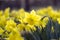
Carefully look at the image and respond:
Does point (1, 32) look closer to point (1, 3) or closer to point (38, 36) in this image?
point (38, 36)

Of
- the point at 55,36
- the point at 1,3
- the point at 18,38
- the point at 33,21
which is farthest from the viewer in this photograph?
the point at 1,3

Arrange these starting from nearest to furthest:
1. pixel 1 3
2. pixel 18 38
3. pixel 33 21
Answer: pixel 18 38 < pixel 33 21 < pixel 1 3

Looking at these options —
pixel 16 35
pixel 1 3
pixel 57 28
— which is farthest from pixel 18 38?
pixel 1 3

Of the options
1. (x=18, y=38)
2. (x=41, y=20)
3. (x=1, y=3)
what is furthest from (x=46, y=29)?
(x=1, y=3)

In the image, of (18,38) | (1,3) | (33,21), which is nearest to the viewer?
(18,38)

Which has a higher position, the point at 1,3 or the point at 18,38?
the point at 1,3

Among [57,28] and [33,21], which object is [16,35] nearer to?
[33,21]

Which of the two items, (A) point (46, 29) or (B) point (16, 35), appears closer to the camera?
(B) point (16, 35)

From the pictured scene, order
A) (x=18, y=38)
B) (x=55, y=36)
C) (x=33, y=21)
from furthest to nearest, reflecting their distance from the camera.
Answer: (x=55, y=36), (x=33, y=21), (x=18, y=38)

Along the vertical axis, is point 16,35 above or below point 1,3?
below
